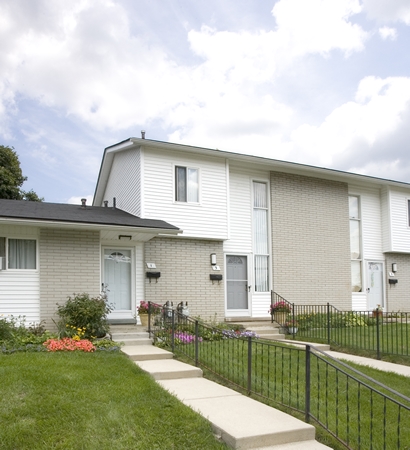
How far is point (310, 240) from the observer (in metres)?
16.6

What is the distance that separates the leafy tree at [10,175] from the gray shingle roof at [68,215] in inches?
549

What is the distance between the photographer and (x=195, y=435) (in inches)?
204

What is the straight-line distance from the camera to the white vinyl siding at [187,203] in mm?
13758

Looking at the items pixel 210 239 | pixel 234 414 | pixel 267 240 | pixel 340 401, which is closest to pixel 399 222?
pixel 267 240

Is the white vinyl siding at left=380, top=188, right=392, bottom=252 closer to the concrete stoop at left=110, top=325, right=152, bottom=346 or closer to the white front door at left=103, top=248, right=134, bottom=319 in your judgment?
the white front door at left=103, top=248, right=134, bottom=319

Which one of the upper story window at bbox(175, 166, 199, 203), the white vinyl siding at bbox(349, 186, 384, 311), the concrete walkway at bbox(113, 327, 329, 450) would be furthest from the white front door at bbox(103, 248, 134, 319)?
the white vinyl siding at bbox(349, 186, 384, 311)

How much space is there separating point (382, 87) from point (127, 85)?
8128 mm

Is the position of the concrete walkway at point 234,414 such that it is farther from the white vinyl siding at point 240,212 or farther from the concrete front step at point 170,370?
the white vinyl siding at point 240,212

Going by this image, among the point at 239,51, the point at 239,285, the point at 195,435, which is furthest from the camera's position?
the point at 239,285

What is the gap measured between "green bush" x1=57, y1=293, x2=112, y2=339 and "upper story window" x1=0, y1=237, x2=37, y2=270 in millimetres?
1409

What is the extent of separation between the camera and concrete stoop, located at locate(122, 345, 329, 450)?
16.6 feet

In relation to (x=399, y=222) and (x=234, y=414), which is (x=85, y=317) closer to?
(x=234, y=414)

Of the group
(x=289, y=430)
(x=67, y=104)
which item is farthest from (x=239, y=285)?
(x=289, y=430)

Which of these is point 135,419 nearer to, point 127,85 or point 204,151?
point 204,151
